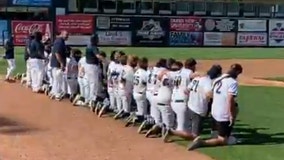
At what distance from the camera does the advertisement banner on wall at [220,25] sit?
54969 millimetres

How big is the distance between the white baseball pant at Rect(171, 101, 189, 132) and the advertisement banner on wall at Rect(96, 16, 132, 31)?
37.3 meters

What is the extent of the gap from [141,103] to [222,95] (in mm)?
2803

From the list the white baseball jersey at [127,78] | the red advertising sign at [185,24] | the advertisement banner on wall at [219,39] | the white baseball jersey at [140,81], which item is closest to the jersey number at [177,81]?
the white baseball jersey at [140,81]

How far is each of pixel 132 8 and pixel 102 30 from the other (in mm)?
5198

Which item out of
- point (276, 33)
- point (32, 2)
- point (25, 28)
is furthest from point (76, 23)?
point (276, 33)

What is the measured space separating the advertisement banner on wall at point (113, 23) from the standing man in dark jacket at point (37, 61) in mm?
28993

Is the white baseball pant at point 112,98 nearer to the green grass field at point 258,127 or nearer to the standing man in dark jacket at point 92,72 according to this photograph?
the standing man in dark jacket at point 92,72

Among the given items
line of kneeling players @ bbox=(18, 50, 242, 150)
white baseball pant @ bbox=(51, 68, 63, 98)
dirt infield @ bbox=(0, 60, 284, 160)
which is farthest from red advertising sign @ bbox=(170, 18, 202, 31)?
line of kneeling players @ bbox=(18, 50, 242, 150)

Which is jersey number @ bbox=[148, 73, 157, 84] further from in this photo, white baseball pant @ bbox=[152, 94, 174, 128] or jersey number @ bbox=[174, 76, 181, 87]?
jersey number @ bbox=[174, 76, 181, 87]

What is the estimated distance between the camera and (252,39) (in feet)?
183

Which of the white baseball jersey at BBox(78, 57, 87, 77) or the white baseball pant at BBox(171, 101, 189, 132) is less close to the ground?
the white baseball jersey at BBox(78, 57, 87, 77)

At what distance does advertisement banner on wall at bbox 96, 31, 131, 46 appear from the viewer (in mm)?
51938

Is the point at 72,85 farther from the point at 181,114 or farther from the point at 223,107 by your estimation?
the point at 223,107

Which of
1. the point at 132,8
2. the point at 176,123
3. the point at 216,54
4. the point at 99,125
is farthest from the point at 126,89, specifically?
the point at 132,8
